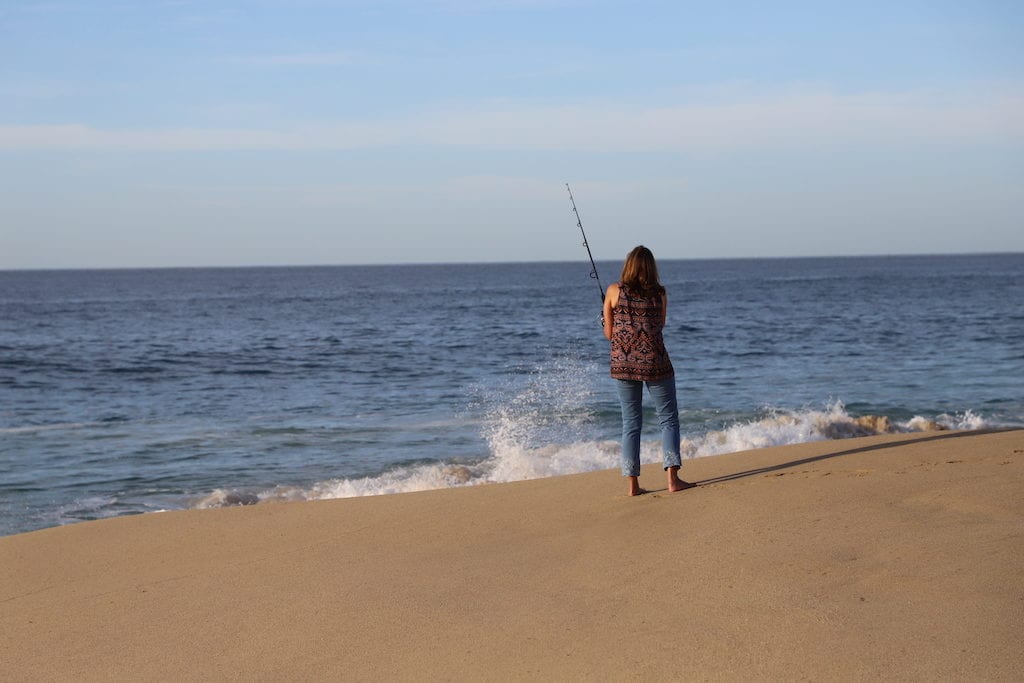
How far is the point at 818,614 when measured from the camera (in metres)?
3.80

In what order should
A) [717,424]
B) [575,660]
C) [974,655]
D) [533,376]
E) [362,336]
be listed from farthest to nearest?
1. [362,336]
2. [533,376]
3. [717,424]
4. [575,660]
5. [974,655]

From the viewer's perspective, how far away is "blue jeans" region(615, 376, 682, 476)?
5.92m

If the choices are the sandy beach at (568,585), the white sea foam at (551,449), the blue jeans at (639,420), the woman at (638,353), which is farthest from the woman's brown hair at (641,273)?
the white sea foam at (551,449)

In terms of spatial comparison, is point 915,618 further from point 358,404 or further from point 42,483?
point 358,404

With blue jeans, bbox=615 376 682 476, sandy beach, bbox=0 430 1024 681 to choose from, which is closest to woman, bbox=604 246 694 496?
blue jeans, bbox=615 376 682 476

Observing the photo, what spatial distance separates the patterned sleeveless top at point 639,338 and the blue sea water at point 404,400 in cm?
319

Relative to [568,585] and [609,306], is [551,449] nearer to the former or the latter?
[609,306]

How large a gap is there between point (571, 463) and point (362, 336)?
19303mm

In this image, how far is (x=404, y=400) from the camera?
14625 mm

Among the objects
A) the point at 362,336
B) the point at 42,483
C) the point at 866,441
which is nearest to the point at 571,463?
the point at 866,441

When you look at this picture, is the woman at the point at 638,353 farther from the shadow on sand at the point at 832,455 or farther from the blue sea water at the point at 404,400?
the blue sea water at the point at 404,400

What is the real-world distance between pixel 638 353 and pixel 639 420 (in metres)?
0.43

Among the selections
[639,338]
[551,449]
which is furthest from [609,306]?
[551,449]

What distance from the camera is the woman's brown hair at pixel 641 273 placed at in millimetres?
5762
